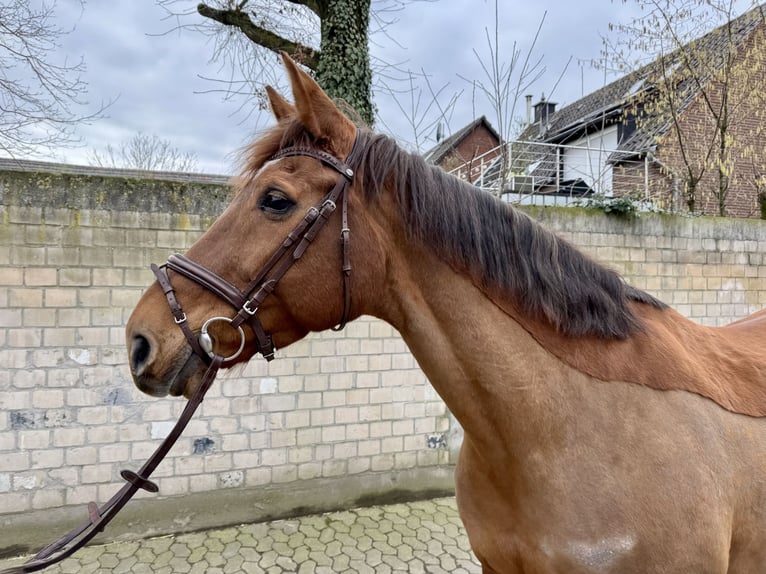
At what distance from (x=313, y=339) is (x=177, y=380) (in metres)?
2.74

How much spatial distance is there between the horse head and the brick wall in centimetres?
260

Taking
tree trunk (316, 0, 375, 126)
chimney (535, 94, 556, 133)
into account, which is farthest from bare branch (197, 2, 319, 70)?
chimney (535, 94, 556, 133)

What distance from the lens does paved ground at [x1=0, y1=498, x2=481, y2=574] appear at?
3.24 meters

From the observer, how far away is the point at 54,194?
11.0 ft

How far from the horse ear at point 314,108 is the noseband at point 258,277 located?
13cm

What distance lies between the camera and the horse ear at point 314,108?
1267 mm

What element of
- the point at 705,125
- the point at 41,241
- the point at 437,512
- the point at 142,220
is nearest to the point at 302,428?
the point at 437,512

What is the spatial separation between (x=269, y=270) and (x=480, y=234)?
59cm

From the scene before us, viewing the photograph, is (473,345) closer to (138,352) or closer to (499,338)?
(499,338)

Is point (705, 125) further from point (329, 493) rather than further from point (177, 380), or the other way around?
point (177, 380)

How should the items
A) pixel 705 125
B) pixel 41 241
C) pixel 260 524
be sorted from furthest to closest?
pixel 705 125 < pixel 260 524 < pixel 41 241

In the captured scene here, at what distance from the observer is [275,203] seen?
4.23 feet

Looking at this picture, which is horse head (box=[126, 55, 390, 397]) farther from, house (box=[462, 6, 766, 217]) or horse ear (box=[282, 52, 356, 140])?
house (box=[462, 6, 766, 217])

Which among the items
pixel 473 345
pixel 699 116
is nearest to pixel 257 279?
pixel 473 345
